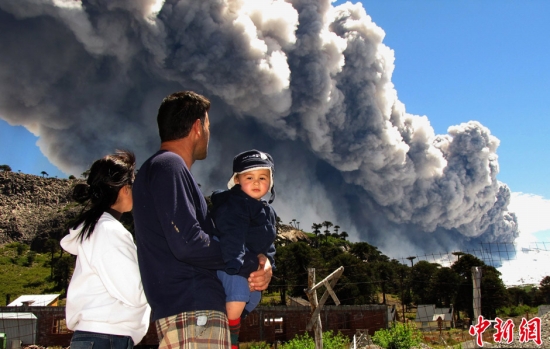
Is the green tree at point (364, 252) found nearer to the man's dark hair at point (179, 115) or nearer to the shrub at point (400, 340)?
the shrub at point (400, 340)

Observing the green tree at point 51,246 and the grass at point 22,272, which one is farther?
the green tree at point 51,246

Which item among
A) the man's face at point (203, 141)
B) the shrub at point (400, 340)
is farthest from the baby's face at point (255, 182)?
the shrub at point (400, 340)

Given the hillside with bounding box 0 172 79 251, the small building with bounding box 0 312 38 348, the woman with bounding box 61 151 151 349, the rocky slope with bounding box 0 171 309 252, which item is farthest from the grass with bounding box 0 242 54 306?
the woman with bounding box 61 151 151 349

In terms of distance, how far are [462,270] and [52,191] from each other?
74.9 metres

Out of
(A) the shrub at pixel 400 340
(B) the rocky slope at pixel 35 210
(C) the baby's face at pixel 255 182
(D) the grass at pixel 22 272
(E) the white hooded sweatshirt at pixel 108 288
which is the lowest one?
(A) the shrub at pixel 400 340

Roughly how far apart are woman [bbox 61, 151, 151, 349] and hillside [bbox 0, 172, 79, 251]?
2940 inches

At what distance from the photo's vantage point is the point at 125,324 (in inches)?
91.4

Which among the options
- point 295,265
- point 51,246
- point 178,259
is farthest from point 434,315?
point 51,246

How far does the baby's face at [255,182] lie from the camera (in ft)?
8.21

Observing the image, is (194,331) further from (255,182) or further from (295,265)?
(295,265)

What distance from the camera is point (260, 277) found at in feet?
7.46

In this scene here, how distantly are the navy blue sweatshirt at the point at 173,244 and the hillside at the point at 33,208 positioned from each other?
7508 centimetres

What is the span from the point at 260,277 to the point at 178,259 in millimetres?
411

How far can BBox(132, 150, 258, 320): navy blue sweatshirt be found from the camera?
2.01m
